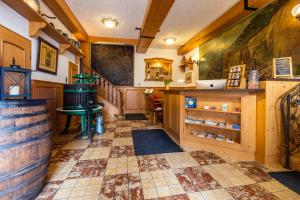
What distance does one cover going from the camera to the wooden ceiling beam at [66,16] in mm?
3105

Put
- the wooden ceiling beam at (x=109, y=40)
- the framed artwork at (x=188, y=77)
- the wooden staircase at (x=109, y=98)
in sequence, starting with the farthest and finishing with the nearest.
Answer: the framed artwork at (x=188, y=77)
the wooden ceiling beam at (x=109, y=40)
the wooden staircase at (x=109, y=98)

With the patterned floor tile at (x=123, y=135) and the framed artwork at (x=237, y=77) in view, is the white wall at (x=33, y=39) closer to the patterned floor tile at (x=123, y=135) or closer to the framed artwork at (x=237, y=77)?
the patterned floor tile at (x=123, y=135)

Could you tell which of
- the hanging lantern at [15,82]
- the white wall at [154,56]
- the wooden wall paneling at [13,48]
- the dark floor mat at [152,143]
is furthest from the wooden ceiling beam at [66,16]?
the dark floor mat at [152,143]

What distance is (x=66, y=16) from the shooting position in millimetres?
3574

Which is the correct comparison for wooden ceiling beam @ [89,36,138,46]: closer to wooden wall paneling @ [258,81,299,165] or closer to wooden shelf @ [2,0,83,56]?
wooden shelf @ [2,0,83,56]

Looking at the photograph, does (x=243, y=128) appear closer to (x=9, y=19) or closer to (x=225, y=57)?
(x=225, y=57)

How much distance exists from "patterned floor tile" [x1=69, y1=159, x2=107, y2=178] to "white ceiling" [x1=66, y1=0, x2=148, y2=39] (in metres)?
3.51

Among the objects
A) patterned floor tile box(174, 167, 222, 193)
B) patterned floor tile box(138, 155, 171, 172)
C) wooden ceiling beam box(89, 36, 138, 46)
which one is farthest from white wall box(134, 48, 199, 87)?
patterned floor tile box(174, 167, 222, 193)

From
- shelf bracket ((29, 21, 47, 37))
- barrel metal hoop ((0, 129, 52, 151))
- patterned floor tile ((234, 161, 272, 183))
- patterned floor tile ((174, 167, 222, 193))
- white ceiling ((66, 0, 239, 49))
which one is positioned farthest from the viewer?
white ceiling ((66, 0, 239, 49))

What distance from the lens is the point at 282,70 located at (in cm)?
231

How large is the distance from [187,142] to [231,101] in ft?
3.69

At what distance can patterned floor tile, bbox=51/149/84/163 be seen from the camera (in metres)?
2.24

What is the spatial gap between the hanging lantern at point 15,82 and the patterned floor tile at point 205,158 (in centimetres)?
267

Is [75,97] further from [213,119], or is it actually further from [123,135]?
[213,119]
